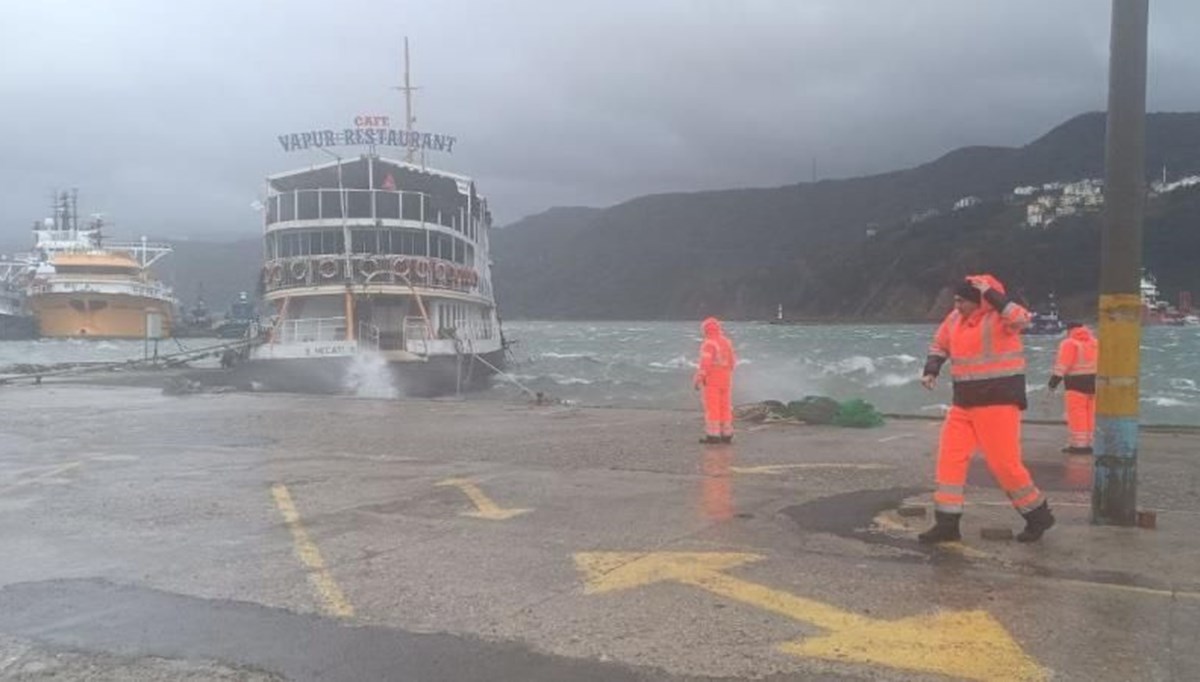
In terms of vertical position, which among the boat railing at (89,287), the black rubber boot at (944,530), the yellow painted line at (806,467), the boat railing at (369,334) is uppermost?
the boat railing at (89,287)

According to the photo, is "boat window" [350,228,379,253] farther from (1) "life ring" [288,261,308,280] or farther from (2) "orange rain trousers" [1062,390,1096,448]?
(2) "orange rain trousers" [1062,390,1096,448]

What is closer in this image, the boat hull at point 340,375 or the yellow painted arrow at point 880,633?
the yellow painted arrow at point 880,633

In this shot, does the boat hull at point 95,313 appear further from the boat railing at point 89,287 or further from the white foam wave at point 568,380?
the white foam wave at point 568,380

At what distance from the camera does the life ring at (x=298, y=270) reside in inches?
1217

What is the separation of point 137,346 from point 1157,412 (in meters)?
68.5

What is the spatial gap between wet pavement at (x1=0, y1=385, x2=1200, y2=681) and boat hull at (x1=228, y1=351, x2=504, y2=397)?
17.9 metres

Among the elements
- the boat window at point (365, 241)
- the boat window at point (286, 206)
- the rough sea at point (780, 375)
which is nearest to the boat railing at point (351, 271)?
the boat window at point (365, 241)

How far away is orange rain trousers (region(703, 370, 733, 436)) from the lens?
39.1 ft

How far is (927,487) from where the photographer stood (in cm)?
845

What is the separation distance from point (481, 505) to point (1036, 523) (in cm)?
383

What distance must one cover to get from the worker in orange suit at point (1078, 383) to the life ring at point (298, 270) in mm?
23584

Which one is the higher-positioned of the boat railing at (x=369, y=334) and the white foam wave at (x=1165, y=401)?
the boat railing at (x=369, y=334)

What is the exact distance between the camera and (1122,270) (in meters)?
6.51

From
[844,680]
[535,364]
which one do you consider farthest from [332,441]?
[535,364]
